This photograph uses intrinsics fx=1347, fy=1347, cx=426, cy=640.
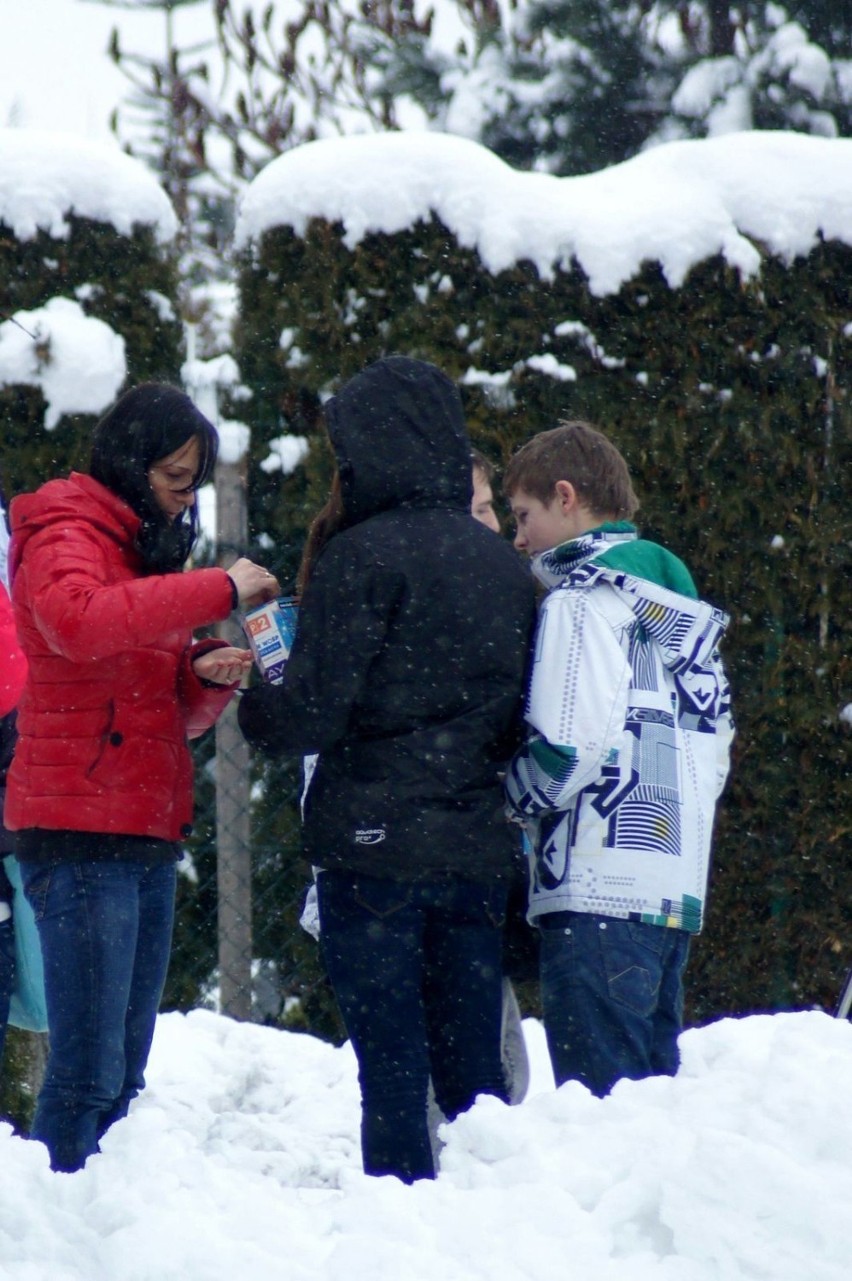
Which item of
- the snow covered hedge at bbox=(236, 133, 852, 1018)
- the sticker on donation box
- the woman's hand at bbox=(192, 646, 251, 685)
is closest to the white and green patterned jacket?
Answer: the sticker on donation box

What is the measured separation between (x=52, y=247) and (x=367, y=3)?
712 cm

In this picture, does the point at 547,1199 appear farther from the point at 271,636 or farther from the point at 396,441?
the point at 396,441

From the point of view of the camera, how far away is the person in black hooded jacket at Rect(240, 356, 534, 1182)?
2.63 m

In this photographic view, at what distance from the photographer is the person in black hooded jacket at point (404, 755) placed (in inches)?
104

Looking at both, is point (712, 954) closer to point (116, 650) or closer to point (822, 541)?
point (822, 541)

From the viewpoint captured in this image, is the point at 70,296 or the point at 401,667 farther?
the point at 70,296

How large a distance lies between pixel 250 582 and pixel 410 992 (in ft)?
3.05

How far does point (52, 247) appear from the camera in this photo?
4543 millimetres

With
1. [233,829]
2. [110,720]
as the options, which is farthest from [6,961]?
[233,829]

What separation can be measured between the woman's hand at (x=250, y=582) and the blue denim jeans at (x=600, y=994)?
0.94m

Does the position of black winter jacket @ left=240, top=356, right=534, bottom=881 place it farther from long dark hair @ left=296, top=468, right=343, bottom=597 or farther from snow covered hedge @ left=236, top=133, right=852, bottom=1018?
snow covered hedge @ left=236, top=133, right=852, bottom=1018

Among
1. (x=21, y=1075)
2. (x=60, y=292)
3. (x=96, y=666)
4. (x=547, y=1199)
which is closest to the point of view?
(x=547, y=1199)

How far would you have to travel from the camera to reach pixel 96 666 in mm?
2814

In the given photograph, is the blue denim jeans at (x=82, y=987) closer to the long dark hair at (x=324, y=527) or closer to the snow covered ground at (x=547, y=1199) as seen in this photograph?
the snow covered ground at (x=547, y=1199)
